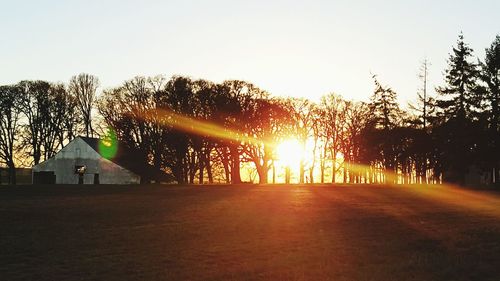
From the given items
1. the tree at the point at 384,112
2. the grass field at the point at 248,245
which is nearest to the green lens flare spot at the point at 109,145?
the tree at the point at 384,112

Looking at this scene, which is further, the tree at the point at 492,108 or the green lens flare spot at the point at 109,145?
the green lens flare spot at the point at 109,145

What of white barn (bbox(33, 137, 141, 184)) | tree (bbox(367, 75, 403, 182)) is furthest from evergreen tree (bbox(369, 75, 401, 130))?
white barn (bbox(33, 137, 141, 184))

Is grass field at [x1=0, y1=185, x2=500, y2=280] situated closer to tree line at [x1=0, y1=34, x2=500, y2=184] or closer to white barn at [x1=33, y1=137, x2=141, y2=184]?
tree line at [x1=0, y1=34, x2=500, y2=184]

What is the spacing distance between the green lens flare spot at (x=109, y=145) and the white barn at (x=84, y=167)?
58cm

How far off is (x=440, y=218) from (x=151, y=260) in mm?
Answer: 15027

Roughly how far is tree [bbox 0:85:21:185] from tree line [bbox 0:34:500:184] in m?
0.13

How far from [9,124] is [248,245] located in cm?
6561

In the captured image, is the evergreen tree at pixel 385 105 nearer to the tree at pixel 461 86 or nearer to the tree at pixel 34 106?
the tree at pixel 461 86

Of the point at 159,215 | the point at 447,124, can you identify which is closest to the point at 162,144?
the point at 447,124

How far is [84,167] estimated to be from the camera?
85562mm

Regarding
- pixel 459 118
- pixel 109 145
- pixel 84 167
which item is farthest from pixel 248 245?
pixel 84 167

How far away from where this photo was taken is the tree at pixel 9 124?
73438 millimetres

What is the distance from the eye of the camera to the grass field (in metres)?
12.8

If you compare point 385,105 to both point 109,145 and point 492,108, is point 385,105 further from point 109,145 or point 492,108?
point 109,145
